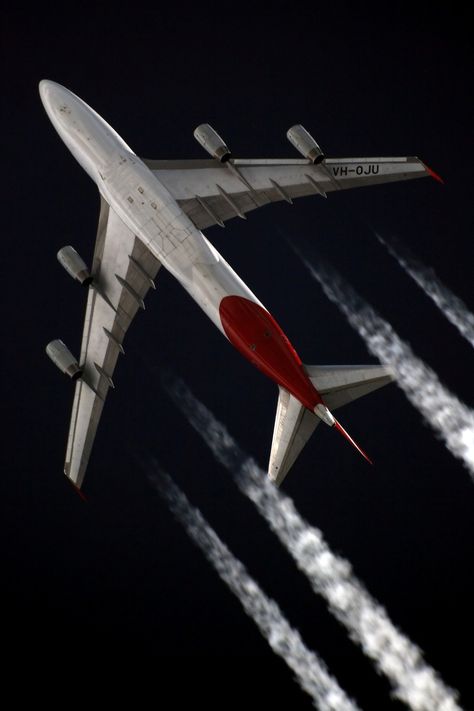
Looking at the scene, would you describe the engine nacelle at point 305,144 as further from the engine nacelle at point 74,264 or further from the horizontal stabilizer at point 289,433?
the engine nacelle at point 74,264

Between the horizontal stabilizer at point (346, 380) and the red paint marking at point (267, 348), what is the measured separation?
0.37 m

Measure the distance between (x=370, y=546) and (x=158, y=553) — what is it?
403 inches

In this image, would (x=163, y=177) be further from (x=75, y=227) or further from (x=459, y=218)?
(x=459, y=218)

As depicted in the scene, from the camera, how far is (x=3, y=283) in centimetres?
6328

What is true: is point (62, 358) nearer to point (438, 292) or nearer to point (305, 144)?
point (305, 144)

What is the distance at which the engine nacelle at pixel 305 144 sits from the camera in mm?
52125

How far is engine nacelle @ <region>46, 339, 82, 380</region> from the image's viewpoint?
5509 centimetres

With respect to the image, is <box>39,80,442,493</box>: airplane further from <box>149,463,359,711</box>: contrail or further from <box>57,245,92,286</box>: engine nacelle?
<box>149,463,359,711</box>: contrail

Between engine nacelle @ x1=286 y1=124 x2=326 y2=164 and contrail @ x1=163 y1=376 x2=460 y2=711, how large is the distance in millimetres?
14186

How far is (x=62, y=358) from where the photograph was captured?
55.1 metres

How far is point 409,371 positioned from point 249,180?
11769 millimetres

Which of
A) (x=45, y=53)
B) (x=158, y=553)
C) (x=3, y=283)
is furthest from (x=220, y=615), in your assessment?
(x=45, y=53)

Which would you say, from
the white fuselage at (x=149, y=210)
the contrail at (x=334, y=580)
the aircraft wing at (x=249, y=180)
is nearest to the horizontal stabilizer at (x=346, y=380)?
the white fuselage at (x=149, y=210)

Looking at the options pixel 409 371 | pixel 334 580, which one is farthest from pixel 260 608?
pixel 409 371
